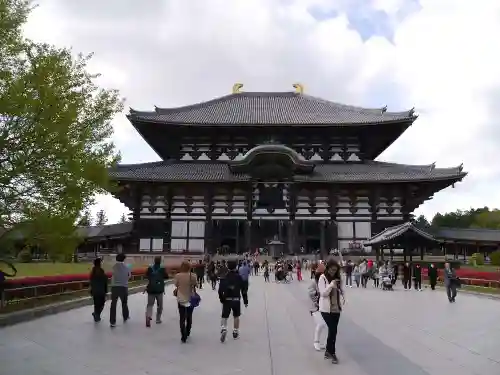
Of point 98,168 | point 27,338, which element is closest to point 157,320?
point 27,338

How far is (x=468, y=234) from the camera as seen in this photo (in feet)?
156

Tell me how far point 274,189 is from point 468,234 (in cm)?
1946

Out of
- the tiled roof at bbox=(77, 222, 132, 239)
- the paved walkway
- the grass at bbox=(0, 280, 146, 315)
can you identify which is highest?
Answer: the tiled roof at bbox=(77, 222, 132, 239)

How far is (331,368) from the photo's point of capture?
27.1ft

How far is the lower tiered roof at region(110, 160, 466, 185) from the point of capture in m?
43.6

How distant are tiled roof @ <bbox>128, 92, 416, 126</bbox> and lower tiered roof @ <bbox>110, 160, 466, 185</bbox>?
4364 millimetres

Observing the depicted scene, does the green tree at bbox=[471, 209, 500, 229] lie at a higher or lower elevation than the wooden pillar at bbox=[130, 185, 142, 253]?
higher

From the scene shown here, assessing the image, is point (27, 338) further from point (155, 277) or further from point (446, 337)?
point (446, 337)

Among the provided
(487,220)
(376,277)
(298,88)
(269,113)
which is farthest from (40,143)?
(487,220)

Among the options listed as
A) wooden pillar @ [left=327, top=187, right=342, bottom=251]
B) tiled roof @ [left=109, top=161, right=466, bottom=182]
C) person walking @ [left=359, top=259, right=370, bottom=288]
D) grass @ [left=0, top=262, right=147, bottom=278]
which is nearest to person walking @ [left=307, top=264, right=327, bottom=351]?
grass @ [left=0, top=262, right=147, bottom=278]

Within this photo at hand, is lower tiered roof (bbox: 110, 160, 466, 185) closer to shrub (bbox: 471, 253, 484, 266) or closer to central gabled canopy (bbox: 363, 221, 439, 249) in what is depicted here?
shrub (bbox: 471, 253, 484, 266)

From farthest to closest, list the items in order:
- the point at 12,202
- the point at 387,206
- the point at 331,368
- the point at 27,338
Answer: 1. the point at 387,206
2. the point at 12,202
3. the point at 27,338
4. the point at 331,368

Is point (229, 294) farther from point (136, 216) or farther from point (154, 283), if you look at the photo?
point (136, 216)

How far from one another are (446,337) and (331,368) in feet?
14.7
